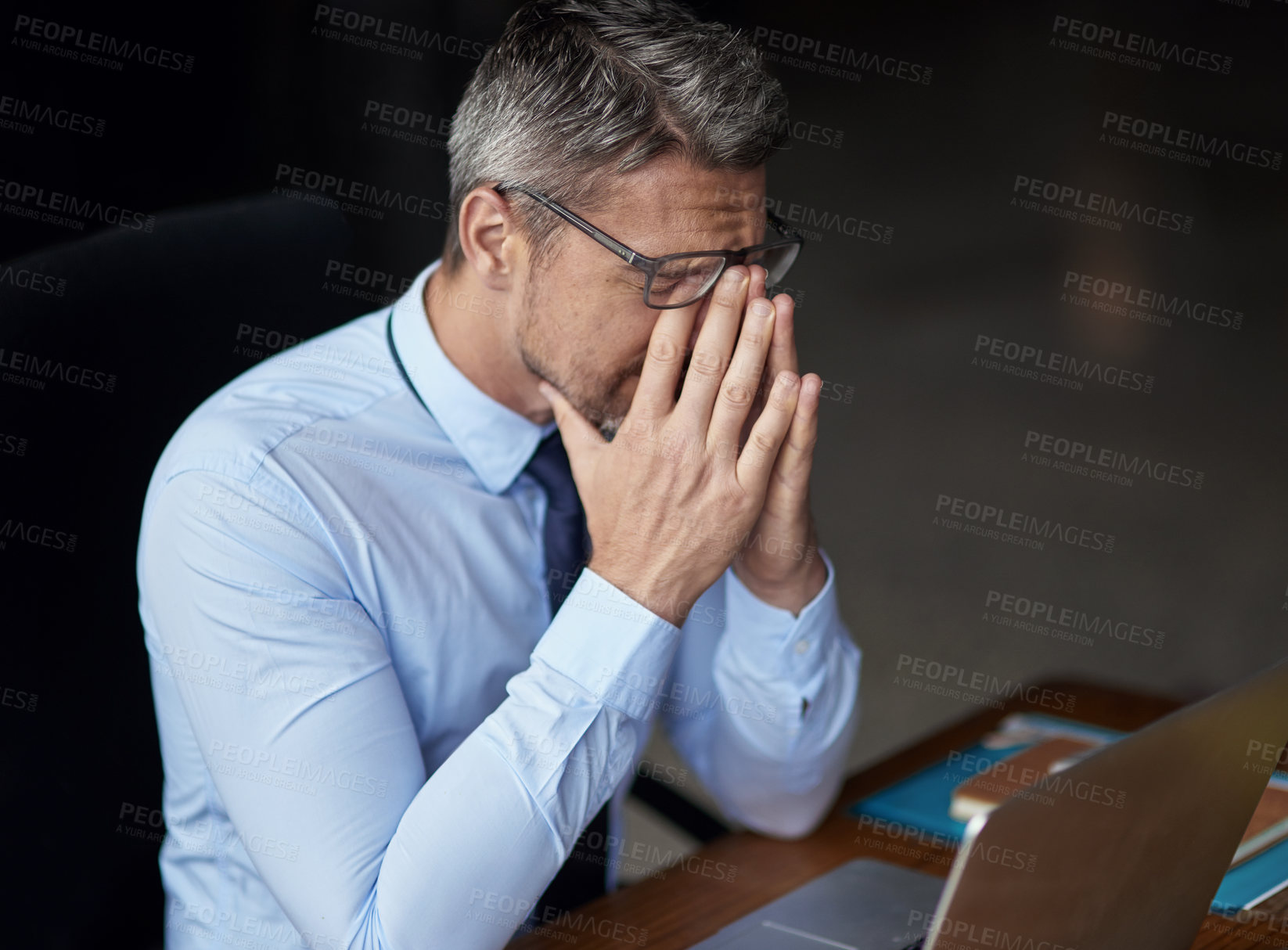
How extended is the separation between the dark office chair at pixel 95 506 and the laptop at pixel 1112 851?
0.66 meters

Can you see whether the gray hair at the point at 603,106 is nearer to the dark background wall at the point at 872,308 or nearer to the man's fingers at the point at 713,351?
the man's fingers at the point at 713,351

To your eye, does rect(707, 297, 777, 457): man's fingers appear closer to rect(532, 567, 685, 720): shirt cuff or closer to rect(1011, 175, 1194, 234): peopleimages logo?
rect(532, 567, 685, 720): shirt cuff

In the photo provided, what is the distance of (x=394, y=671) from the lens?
1.24 metres

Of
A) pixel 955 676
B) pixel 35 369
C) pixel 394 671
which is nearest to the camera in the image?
pixel 35 369

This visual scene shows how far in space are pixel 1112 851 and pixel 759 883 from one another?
0.52 meters

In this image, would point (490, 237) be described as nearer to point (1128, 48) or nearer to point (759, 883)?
point (759, 883)

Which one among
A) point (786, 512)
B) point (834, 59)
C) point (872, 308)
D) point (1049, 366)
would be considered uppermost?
point (834, 59)

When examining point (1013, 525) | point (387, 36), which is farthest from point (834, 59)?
point (1013, 525)

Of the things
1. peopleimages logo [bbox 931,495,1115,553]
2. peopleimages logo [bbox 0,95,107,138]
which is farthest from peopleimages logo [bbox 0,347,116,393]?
peopleimages logo [bbox 931,495,1115,553]

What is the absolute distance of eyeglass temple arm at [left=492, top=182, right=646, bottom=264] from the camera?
1.32m

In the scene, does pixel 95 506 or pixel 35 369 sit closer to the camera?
pixel 35 369

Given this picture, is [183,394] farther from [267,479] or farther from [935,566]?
[935,566]

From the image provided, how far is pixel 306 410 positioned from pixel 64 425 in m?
0.24

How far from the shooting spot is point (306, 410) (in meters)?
1.35
